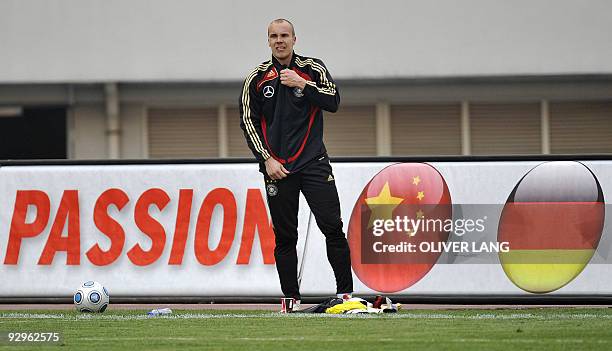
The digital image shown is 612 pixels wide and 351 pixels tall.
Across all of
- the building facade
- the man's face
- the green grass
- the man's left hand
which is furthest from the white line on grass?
the building facade

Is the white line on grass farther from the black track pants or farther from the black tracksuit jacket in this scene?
the black tracksuit jacket

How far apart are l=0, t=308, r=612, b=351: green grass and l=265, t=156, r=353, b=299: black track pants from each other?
50 cm

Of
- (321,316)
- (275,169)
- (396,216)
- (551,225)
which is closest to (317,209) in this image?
(275,169)

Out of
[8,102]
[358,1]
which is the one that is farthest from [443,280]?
[8,102]

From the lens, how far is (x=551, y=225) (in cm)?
1134

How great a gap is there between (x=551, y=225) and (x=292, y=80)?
2851 mm

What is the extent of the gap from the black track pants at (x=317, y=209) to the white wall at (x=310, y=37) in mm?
11157

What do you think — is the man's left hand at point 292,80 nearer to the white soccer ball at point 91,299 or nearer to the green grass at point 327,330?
the green grass at point 327,330

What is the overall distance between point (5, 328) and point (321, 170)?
8.64ft

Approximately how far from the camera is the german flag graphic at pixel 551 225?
11242 mm

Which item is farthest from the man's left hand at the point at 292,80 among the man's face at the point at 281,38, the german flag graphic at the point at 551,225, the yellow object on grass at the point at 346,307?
the german flag graphic at the point at 551,225

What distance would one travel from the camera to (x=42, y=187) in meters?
11.7

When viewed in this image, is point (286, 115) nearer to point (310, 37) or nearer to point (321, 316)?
point (321, 316)

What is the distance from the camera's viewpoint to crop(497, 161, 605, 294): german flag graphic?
36.9 ft
